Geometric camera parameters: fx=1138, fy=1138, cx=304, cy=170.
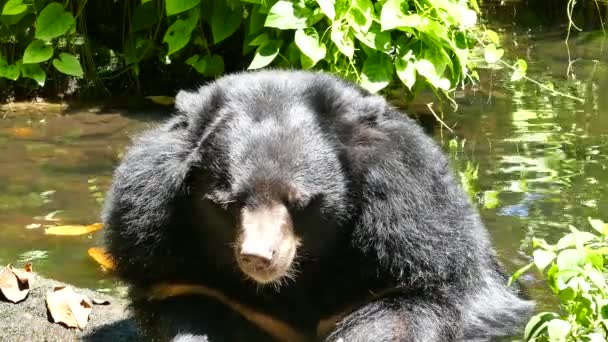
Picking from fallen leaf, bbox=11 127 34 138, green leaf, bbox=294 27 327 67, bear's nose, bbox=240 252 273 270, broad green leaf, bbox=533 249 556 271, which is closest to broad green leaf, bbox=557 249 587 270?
broad green leaf, bbox=533 249 556 271

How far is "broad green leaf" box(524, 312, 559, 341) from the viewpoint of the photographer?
12.8ft

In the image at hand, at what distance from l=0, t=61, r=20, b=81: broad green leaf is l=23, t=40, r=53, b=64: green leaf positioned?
0.45ft

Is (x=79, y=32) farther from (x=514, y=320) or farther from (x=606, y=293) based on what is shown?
(x=606, y=293)

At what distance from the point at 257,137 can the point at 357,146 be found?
16.3 inches

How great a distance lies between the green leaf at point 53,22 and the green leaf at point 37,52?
4.6 inches

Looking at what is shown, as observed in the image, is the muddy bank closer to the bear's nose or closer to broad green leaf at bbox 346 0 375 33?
the bear's nose

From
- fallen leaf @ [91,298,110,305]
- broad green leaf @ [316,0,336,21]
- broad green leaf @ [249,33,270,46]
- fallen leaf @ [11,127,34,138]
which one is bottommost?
fallen leaf @ [11,127,34,138]

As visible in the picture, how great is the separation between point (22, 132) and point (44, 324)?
147 inches

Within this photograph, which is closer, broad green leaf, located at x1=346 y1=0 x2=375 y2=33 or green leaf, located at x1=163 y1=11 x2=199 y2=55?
broad green leaf, located at x1=346 y1=0 x2=375 y2=33

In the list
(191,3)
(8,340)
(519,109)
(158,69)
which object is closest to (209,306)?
(8,340)

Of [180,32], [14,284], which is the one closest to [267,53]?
[180,32]

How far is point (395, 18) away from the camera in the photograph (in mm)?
7008

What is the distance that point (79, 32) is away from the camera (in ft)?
31.8

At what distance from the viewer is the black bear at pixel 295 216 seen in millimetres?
4324
